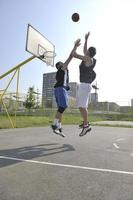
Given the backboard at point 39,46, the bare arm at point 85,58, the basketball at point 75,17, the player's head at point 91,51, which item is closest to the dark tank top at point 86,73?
the bare arm at point 85,58

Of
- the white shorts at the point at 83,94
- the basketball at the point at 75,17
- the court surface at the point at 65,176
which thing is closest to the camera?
the court surface at the point at 65,176

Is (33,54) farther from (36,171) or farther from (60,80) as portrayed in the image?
(36,171)

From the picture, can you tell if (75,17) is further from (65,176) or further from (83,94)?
(65,176)

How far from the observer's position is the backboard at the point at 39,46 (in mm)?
12305

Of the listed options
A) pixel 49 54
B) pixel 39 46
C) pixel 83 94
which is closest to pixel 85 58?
pixel 83 94

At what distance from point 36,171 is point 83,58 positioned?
3.55 metres

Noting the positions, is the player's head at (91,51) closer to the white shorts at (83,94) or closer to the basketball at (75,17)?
the white shorts at (83,94)

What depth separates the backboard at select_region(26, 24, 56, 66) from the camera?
12.3m

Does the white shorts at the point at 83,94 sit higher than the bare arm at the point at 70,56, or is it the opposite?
the bare arm at the point at 70,56

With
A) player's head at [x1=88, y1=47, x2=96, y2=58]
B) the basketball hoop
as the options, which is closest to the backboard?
the basketball hoop

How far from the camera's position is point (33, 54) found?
1250 centimetres

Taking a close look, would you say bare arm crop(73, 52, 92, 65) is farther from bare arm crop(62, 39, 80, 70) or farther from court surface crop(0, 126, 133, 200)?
court surface crop(0, 126, 133, 200)

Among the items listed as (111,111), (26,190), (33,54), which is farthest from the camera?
(111,111)

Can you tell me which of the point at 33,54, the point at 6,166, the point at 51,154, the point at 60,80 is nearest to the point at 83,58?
the point at 60,80
